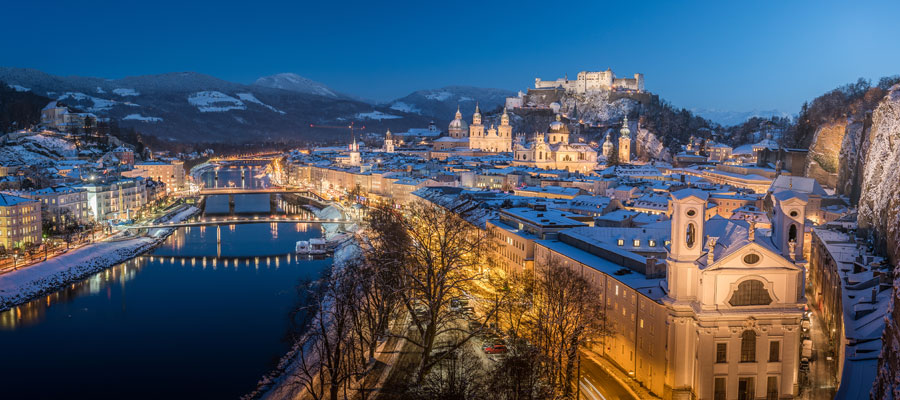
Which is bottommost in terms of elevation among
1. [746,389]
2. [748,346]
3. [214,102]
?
[746,389]

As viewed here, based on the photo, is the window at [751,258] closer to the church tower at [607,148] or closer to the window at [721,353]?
the window at [721,353]

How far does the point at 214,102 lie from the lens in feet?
633

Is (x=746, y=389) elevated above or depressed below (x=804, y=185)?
below

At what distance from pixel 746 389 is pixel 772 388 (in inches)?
19.2

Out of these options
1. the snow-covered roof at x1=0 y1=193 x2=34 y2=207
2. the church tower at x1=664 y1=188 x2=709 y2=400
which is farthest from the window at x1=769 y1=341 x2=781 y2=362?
the snow-covered roof at x1=0 y1=193 x2=34 y2=207

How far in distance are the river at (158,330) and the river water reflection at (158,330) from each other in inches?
1.1

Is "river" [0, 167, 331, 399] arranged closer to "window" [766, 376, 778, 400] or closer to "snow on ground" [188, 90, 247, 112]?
"window" [766, 376, 778, 400]

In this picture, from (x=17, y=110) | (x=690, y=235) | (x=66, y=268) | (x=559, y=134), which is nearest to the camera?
(x=690, y=235)

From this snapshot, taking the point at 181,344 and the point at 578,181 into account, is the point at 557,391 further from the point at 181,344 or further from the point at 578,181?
the point at 578,181

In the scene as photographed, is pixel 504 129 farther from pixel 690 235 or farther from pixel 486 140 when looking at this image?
pixel 690 235

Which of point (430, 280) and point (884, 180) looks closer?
point (430, 280)

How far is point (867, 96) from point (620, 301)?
82.1 ft

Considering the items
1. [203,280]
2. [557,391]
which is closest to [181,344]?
[203,280]

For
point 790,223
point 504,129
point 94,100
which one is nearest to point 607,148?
point 504,129
